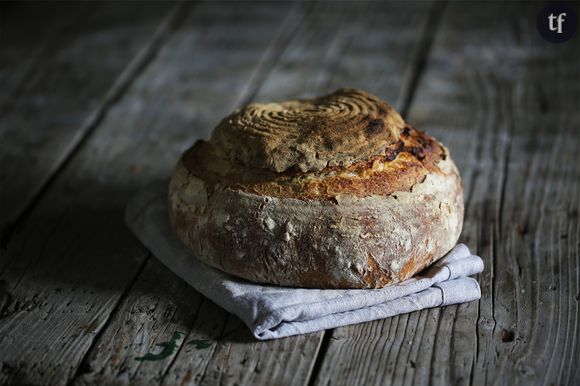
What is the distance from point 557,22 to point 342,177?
4.69ft

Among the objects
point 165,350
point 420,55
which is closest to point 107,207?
point 165,350

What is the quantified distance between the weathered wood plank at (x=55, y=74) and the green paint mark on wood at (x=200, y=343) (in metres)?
0.72

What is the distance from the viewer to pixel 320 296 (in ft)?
5.02

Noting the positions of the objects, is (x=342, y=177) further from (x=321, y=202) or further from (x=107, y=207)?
(x=107, y=207)

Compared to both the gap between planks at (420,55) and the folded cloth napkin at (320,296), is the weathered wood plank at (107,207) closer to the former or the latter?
the folded cloth napkin at (320,296)

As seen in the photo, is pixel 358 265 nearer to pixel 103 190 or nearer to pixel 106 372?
pixel 106 372

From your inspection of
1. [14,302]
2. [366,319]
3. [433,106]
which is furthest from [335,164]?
[433,106]

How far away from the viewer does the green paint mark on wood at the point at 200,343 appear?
150 centimetres

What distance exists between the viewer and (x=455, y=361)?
1.45 m

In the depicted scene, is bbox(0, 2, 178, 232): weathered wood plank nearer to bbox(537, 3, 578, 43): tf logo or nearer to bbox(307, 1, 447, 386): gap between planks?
bbox(307, 1, 447, 386): gap between planks

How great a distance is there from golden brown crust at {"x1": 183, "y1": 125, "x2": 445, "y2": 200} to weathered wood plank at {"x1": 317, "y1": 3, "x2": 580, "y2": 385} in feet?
0.85

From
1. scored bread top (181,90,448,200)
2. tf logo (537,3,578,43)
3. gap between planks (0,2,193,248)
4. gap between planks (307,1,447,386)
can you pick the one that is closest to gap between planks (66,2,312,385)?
gap between planks (0,2,193,248)

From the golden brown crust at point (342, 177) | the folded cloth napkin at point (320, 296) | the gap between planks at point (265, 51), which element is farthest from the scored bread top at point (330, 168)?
the gap between planks at point (265, 51)

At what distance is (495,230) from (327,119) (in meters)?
0.55
